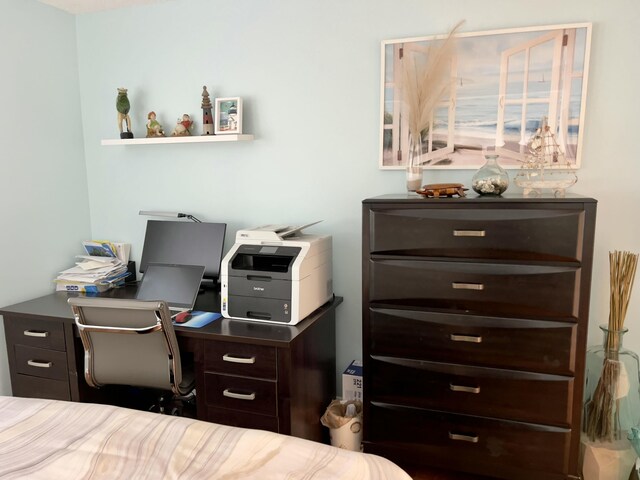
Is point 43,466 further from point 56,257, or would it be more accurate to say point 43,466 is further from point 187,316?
point 56,257

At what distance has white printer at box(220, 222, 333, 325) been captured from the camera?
216 centimetres

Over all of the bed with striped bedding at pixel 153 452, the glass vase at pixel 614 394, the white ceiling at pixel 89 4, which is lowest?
the glass vase at pixel 614 394

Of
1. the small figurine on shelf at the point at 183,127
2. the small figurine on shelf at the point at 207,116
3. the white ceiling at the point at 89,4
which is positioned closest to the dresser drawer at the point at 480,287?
the small figurine on shelf at the point at 207,116

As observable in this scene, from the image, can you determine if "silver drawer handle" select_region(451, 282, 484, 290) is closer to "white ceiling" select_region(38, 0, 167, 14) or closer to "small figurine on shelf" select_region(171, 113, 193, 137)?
"small figurine on shelf" select_region(171, 113, 193, 137)

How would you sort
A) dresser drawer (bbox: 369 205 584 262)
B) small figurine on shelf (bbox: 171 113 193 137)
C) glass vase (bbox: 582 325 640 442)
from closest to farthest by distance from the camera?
1. dresser drawer (bbox: 369 205 584 262)
2. glass vase (bbox: 582 325 640 442)
3. small figurine on shelf (bbox: 171 113 193 137)

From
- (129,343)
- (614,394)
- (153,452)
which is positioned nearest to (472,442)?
(614,394)

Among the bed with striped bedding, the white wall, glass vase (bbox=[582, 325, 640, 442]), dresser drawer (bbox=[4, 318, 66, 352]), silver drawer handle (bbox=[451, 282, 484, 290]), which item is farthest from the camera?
the white wall

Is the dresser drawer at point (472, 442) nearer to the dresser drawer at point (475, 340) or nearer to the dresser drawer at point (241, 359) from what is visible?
the dresser drawer at point (475, 340)

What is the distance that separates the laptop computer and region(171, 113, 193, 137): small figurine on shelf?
0.76 m

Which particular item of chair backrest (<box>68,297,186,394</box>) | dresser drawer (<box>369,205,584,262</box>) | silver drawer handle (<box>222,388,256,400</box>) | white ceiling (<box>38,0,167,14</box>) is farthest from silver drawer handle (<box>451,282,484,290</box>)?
white ceiling (<box>38,0,167,14</box>)

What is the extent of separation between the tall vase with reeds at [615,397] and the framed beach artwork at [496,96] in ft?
1.80

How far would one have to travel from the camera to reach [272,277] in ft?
7.13

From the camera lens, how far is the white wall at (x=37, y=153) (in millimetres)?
2645

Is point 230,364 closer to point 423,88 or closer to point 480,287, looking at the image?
point 480,287
